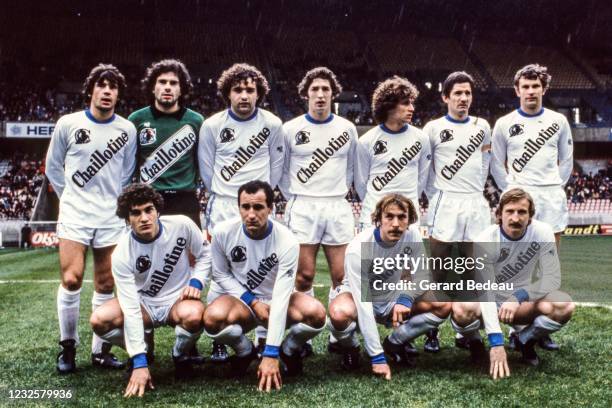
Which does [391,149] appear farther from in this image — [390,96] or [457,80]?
[457,80]

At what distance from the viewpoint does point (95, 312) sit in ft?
12.0

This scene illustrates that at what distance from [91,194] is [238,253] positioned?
1202 mm

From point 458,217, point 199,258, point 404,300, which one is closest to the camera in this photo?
point 404,300

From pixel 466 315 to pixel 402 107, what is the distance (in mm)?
1722

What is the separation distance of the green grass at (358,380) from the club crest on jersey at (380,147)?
1551mm

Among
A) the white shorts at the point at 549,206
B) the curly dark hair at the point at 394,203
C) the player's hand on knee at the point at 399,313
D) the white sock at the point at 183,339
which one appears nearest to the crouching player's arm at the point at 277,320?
the white sock at the point at 183,339

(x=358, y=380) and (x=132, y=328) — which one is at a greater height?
(x=132, y=328)

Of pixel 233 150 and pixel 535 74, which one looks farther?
pixel 535 74

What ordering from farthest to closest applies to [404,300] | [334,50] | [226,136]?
[334,50] → [226,136] → [404,300]

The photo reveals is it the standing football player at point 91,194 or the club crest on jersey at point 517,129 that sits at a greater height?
the club crest on jersey at point 517,129

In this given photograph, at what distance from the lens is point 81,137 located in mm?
4090

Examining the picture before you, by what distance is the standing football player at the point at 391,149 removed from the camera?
459cm

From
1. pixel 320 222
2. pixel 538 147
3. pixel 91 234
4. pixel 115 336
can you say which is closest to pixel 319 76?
pixel 320 222

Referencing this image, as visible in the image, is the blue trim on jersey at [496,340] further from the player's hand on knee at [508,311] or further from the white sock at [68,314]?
the white sock at [68,314]
